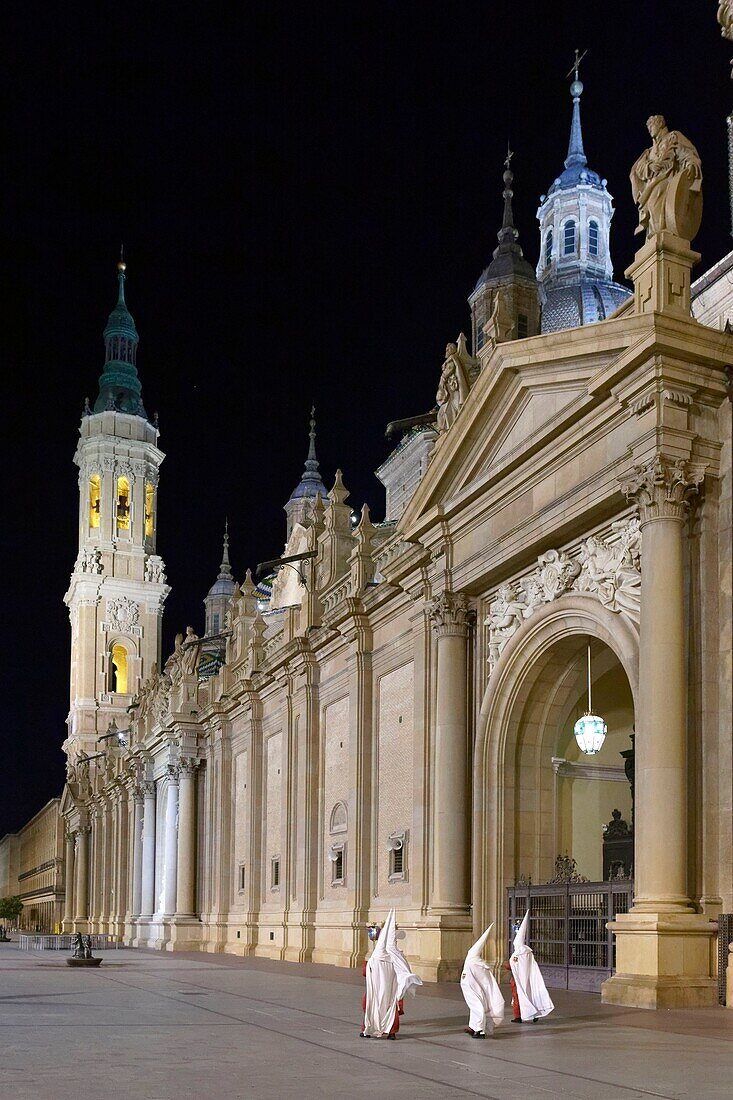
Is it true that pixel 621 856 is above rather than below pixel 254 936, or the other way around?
above

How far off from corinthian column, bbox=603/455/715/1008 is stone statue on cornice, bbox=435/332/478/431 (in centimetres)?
839

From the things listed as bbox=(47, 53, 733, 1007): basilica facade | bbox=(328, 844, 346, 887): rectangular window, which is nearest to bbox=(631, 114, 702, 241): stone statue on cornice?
bbox=(47, 53, 733, 1007): basilica facade

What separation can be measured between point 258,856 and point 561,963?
21.9 meters

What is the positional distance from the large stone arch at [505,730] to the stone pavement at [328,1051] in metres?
A: 3.80

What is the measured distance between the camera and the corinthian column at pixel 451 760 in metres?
26.4

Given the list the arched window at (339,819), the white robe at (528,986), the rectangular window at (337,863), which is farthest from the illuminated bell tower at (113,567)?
the white robe at (528,986)

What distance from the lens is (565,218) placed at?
61.5m

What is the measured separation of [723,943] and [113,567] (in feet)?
287

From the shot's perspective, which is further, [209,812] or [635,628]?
[209,812]

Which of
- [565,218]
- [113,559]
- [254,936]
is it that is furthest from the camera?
[113,559]

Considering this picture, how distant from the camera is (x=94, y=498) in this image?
338 ft

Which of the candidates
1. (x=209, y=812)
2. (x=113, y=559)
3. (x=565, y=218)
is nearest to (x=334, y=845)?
(x=209, y=812)

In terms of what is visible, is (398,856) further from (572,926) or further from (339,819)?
(572,926)

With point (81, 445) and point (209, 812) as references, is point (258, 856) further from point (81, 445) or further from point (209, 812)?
point (81, 445)
